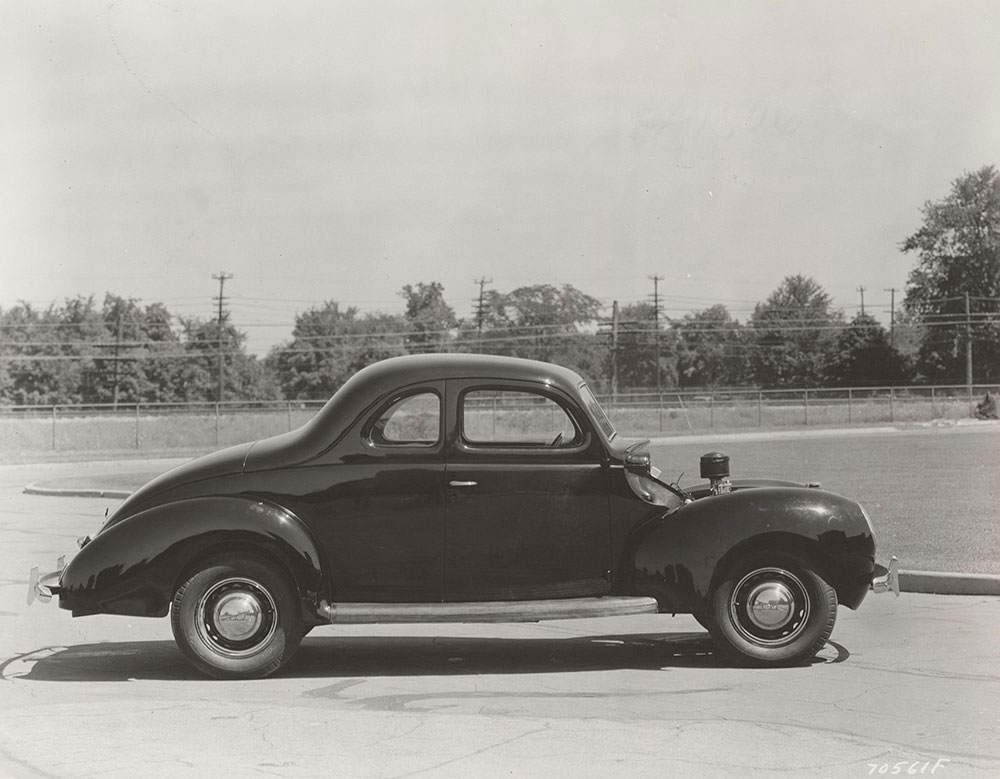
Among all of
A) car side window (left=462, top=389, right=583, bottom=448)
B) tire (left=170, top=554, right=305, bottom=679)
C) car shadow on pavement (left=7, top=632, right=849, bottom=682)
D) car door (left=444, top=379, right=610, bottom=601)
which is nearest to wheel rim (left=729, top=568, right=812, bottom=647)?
car shadow on pavement (left=7, top=632, right=849, bottom=682)

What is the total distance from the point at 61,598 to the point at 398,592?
1.97m

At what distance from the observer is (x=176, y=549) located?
269 inches

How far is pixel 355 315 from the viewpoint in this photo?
311ft

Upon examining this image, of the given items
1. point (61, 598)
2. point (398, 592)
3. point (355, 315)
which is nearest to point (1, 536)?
point (61, 598)

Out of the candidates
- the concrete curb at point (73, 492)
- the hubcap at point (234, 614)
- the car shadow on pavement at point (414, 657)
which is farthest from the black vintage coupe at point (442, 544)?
the concrete curb at point (73, 492)

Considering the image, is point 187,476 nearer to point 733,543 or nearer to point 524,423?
point 524,423

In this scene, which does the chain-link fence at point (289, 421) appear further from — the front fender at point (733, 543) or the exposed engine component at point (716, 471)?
the front fender at point (733, 543)

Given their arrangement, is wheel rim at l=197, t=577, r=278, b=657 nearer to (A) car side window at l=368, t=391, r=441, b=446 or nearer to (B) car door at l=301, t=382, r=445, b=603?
(B) car door at l=301, t=382, r=445, b=603

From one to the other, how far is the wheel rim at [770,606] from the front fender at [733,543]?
0.56ft

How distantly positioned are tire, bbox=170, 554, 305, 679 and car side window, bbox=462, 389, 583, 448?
1.41 meters

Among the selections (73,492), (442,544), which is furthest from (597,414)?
(73,492)

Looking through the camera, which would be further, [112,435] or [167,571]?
[112,435]

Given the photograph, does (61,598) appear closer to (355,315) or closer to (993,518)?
(993,518)

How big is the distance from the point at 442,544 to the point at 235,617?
1.24 metres
